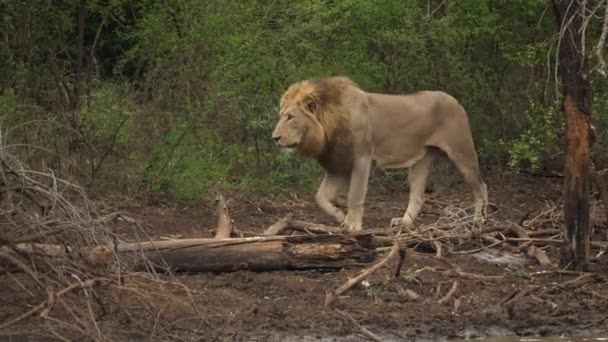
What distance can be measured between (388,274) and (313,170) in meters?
5.56

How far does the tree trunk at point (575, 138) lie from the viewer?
1188cm

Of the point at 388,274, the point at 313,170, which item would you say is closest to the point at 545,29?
the point at 313,170

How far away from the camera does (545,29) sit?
19062mm

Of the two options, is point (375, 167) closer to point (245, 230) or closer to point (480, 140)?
point (245, 230)

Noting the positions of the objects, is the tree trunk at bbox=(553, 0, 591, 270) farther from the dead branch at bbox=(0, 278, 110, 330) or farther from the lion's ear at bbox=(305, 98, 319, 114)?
the dead branch at bbox=(0, 278, 110, 330)

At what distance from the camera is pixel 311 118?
1416 cm

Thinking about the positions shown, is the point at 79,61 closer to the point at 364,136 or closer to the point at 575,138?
the point at 364,136

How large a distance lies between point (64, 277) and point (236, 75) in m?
7.98

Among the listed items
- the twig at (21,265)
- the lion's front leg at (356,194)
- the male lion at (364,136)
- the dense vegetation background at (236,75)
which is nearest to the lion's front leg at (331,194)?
the male lion at (364,136)

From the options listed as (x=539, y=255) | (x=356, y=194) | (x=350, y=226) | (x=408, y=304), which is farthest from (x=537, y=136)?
(x=408, y=304)

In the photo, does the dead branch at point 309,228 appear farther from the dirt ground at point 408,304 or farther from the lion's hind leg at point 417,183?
the lion's hind leg at point 417,183

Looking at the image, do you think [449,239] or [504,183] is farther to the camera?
[504,183]

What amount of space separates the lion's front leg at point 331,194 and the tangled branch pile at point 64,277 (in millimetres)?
3752

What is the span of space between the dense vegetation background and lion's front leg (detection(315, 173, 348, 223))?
1816 millimetres
